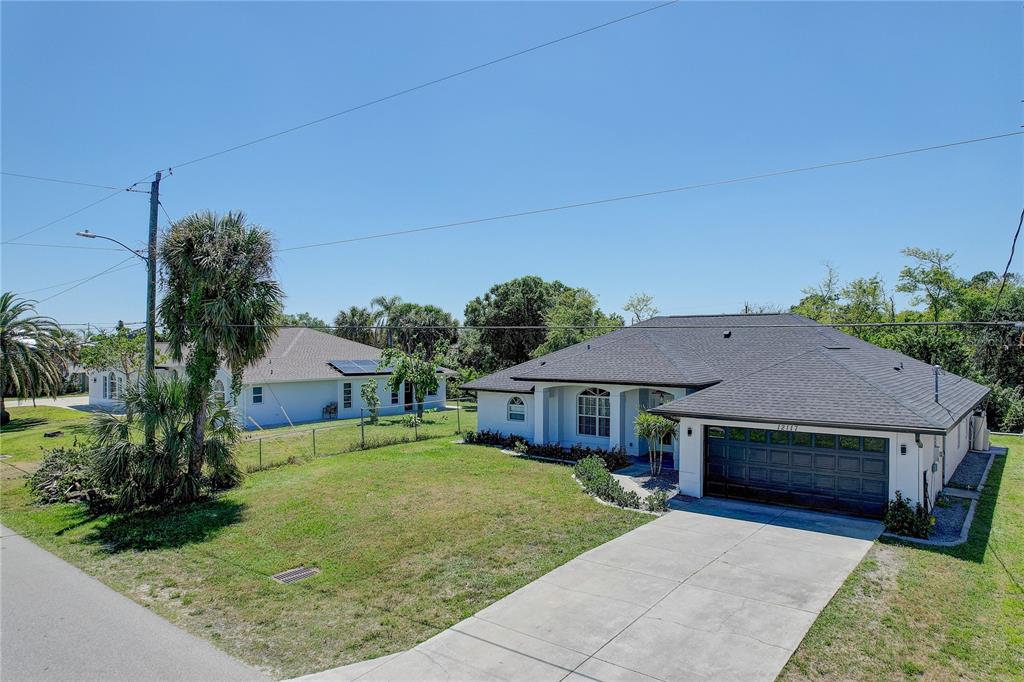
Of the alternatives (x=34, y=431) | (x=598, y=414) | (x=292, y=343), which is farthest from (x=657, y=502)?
(x=34, y=431)

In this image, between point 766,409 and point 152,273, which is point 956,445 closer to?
point 766,409

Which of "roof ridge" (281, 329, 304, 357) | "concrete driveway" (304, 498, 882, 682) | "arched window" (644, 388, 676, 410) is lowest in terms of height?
"concrete driveway" (304, 498, 882, 682)

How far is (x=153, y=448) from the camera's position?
46.2ft

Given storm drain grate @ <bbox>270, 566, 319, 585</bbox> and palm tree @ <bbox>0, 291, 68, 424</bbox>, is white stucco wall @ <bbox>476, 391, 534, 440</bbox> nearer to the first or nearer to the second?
storm drain grate @ <bbox>270, 566, 319, 585</bbox>

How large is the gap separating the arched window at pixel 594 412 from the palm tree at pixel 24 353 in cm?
2794

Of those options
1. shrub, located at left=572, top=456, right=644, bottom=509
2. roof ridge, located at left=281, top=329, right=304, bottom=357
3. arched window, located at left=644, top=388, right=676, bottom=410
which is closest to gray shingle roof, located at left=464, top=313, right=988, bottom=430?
arched window, located at left=644, top=388, right=676, bottom=410

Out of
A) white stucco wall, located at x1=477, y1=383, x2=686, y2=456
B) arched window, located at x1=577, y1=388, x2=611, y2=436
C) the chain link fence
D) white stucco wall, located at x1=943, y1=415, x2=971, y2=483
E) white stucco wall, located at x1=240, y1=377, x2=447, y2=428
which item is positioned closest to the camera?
white stucco wall, located at x1=943, y1=415, x2=971, y2=483

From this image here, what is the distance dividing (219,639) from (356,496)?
284 inches

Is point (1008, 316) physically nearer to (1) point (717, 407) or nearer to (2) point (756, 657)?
(1) point (717, 407)

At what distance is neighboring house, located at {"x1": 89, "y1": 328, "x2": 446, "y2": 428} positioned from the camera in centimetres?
2859

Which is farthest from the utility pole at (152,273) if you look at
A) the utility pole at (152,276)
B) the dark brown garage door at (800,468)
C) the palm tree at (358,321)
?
the palm tree at (358,321)

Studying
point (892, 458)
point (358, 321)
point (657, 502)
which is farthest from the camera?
point (358, 321)

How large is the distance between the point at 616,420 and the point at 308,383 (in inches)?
705

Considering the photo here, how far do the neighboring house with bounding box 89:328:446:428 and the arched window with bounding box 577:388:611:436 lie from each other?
14049mm
